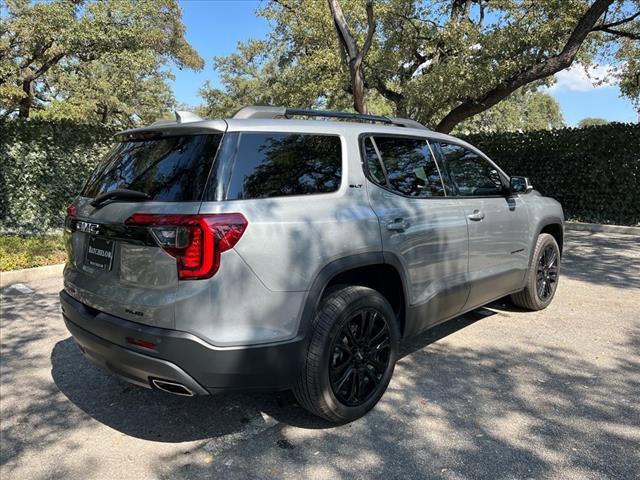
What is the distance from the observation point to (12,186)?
9.30m

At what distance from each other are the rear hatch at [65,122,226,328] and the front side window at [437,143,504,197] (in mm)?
2030

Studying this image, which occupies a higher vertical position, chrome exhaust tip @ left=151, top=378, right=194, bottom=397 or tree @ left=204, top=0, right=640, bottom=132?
tree @ left=204, top=0, right=640, bottom=132

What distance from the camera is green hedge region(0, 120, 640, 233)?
9.34 m

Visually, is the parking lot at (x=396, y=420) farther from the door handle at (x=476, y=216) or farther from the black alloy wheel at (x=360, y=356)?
the door handle at (x=476, y=216)

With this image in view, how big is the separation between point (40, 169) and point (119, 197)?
Answer: 8101 mm

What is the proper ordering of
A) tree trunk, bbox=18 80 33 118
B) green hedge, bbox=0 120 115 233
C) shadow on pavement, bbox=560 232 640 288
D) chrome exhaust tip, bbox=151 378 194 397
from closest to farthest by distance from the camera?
chrome exhaust tip, bbox=151 378 194 397, shadow on pavement, bbox=560 232 640 288, green hedge, bbox=0 120 115 233, tree trunk, bbox=18 80 33 118

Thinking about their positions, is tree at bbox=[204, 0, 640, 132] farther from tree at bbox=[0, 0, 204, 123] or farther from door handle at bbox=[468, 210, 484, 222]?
door handle at bbox=[468, 210, 484, 222]

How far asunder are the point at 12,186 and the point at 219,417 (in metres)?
8.22

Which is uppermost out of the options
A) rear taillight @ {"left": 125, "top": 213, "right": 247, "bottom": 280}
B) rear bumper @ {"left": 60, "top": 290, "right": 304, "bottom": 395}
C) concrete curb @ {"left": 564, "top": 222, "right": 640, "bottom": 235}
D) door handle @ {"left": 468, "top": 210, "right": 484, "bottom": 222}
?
door handle @ {"left": 468, "top": 210, "right": 484, "bottom": 222}

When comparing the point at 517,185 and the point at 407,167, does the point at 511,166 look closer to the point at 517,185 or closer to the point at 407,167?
the point at 517,185

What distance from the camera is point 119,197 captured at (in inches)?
108

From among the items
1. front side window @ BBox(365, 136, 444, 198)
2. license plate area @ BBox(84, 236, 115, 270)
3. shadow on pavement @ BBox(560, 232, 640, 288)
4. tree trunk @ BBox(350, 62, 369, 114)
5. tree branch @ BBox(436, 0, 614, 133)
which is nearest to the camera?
license plate area @ BBox(84, 236, 115, 270)

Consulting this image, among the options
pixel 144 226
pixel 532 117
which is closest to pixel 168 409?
pixel 144 226

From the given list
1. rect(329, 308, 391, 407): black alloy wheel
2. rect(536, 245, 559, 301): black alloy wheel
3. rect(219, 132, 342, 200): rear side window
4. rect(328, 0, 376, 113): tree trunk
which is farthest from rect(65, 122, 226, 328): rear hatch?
rect(328, 0, 376, 113): tree trunk
